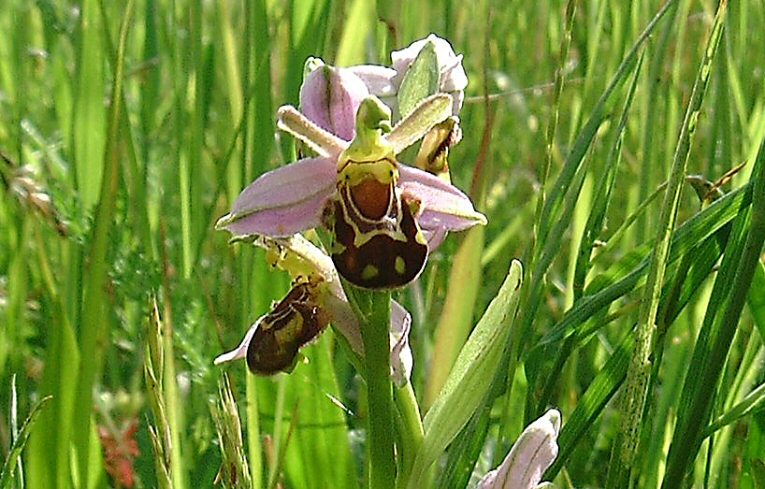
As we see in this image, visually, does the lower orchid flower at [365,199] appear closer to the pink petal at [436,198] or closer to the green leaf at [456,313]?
the pink petal at [436,198]

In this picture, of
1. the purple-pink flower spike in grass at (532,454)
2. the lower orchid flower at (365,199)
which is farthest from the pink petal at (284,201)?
the purple-pink flower spike in grass at (532,454)

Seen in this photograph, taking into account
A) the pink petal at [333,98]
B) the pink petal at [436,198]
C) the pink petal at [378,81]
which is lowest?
the pink petal at [436,198]

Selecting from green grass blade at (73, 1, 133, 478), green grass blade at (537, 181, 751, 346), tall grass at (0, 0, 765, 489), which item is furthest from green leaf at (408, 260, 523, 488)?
green grass blade at (73, 1, 133, 478)

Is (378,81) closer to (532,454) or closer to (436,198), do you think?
(436,198)

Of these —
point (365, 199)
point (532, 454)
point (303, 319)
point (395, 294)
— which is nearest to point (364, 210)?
point (365, 199)

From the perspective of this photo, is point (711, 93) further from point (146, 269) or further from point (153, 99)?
point (146, 269)

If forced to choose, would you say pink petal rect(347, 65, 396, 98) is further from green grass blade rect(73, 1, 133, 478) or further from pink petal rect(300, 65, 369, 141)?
green grass blade rect(73, 1, 133, 478)
